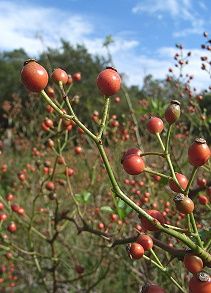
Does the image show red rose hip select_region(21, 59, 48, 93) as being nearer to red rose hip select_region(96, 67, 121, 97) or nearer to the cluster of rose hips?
the cluster of rose hips

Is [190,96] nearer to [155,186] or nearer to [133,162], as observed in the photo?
[155,186]

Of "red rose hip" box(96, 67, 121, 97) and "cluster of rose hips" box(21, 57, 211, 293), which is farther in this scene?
"red rose hip" box(96, 67, 121, 97)

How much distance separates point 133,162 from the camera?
111cm

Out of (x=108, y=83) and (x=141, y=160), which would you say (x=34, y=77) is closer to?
(x=108, y=83)

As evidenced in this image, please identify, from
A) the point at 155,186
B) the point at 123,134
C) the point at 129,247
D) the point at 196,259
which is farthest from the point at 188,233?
the point at 123,134

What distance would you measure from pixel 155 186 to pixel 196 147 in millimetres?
2983

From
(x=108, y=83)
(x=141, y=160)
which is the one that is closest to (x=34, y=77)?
(x=108, y=83)

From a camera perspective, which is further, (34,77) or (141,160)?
(141,160)

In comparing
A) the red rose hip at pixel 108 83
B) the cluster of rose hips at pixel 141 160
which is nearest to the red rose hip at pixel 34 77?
the cluster of rose hips at pixel 141 160

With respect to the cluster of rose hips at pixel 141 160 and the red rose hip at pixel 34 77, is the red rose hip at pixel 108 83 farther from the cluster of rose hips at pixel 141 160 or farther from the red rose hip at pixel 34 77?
the red rose hip at pixel 34 77

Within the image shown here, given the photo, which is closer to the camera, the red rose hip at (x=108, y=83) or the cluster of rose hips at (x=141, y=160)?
the cluster of rose hips at (x=141, y=160)

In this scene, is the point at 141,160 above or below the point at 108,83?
below

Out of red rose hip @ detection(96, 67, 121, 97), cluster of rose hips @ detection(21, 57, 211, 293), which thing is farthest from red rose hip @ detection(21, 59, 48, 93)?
red rose hip @ detection(96, 67, 121, 97)

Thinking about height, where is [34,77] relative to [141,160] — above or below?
above
